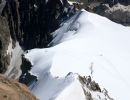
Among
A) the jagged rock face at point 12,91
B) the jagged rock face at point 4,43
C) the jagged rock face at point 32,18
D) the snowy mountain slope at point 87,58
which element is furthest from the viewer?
the jagged rock face at point 32,18

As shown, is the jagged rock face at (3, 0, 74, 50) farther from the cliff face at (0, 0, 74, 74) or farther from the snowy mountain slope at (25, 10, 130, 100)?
the snowy mountain slope at (25, 10, 130, 100)

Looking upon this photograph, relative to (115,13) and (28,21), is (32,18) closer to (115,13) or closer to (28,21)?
(28,21)

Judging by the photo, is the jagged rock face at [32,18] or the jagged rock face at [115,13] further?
the jagged rock face at [115,13]

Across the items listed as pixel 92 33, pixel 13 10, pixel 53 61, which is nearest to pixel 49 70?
pixel 53 61

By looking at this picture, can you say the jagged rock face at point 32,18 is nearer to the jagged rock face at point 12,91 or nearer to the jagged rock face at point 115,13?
the jagged rock face at point 115,13

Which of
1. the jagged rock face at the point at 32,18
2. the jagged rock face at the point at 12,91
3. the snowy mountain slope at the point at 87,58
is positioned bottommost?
the jagged rock face at the point at 32,18

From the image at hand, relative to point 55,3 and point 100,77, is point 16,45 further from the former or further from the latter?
point 100,77

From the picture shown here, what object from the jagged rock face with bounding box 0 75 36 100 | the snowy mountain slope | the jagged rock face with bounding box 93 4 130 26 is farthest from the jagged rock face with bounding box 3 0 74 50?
the jagged rock face with bounding box 0 75 36 100

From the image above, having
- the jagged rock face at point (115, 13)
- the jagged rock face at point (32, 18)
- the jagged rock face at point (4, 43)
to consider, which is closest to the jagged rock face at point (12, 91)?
the jagged rock face at point (4, 43)
